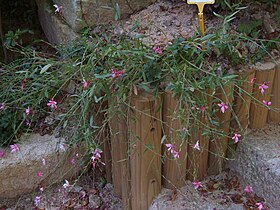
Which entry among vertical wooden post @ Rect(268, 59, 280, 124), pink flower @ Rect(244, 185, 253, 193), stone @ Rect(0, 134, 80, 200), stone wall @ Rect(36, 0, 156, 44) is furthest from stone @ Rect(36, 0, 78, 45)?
pink flower @ Rect(244, 185, 253, 193)

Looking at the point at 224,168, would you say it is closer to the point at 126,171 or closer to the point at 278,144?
the point at 278,144

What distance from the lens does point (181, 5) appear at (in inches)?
76.2

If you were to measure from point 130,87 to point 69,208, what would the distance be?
772mm

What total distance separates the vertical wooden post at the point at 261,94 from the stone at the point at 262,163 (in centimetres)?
5

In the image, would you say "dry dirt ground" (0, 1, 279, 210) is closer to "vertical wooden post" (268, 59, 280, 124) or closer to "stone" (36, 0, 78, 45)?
"stone" (36, 0, 78, 45)

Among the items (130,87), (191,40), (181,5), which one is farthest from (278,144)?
(181,5)

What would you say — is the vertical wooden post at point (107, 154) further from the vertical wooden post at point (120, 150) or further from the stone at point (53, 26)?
the stone at point (53, 26)

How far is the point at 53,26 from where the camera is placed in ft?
7.07

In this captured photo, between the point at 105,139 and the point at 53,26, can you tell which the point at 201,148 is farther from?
the point at 53,26

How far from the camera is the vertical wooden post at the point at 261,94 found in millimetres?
1570

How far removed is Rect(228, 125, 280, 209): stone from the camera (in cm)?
149

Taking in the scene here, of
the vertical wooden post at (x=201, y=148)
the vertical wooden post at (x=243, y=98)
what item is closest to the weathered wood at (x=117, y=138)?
the vertical wooden post at (x=201, y=148)

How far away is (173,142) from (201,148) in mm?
Result: 181

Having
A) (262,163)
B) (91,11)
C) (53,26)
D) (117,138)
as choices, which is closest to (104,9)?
(91,11)
